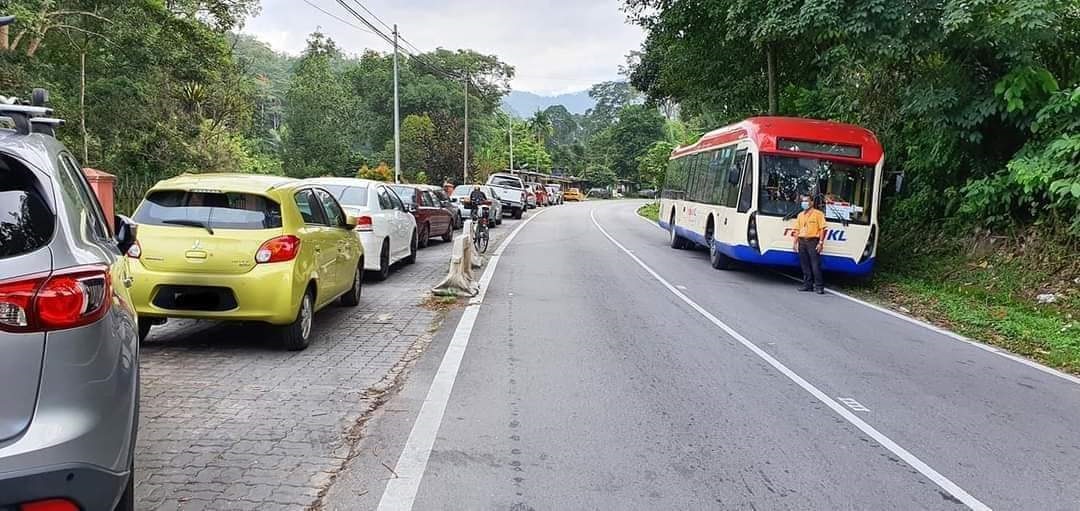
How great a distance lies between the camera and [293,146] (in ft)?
167

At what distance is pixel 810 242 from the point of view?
12.9m

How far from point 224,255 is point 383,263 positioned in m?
5.77

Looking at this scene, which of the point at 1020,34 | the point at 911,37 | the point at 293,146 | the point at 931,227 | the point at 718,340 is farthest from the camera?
the point at 293,146

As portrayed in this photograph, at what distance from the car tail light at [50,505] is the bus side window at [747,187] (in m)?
12.5

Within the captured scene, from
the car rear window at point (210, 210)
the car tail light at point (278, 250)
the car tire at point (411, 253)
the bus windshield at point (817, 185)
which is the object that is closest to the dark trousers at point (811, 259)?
the bus windshield at point (817, 185)

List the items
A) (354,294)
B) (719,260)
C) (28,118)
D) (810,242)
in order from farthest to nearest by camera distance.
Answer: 1. (719,260)
2. (810,242)
3. (354,294)
4. (28,118)

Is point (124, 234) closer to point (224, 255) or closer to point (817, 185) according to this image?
point (224, 255)

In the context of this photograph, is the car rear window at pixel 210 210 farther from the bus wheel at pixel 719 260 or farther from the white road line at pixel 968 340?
the bus wheel at pixel 719 260

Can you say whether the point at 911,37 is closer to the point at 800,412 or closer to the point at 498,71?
the point at 800,412

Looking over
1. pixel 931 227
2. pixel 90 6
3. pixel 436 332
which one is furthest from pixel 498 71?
pixel 436 332

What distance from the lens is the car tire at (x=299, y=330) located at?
7184 millimetres

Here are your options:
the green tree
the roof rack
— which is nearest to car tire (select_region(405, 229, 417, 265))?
the roof rack

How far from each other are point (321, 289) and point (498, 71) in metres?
68.3

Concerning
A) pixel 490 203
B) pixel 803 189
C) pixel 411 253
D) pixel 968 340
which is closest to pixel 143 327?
pixel 411 253
